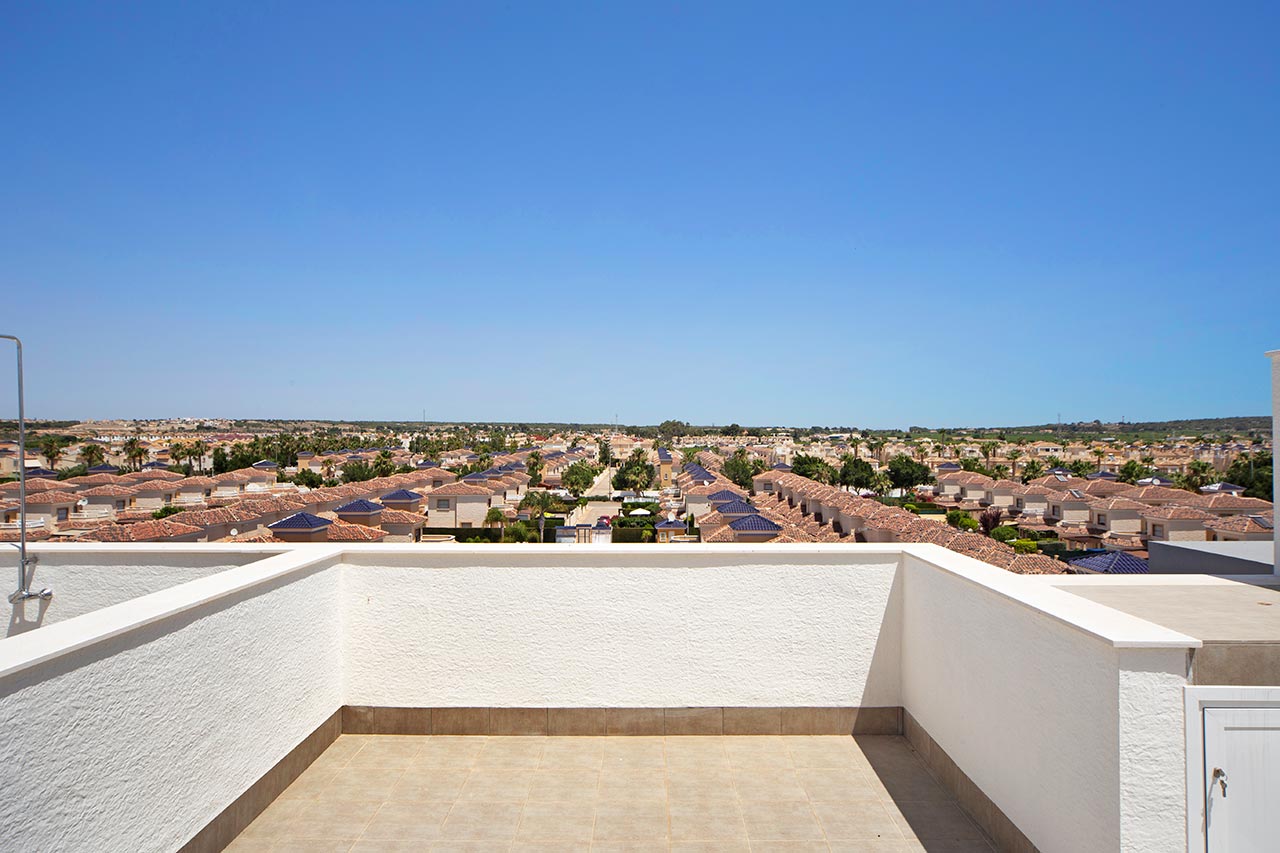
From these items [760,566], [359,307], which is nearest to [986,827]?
[760,566]

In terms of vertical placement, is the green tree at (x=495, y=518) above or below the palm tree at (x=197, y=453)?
below

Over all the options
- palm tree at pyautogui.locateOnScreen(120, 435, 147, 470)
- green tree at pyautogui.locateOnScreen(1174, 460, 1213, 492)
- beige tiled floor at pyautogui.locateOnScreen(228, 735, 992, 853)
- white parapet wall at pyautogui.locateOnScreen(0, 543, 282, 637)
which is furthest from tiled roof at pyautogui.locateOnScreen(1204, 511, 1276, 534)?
palm tree at pyautogui.locateOnScreen(120, 435, 147, 470)

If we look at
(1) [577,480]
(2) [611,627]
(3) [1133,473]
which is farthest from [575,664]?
(3) [1133,473]

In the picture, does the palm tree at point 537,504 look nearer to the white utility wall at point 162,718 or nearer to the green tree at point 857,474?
the green tree at point 857,474

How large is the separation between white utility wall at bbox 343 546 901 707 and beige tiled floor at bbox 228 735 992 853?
267 millimetres

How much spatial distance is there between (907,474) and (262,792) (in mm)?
63908

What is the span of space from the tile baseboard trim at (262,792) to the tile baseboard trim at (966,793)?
317 centimetres

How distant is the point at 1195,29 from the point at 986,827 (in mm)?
14066

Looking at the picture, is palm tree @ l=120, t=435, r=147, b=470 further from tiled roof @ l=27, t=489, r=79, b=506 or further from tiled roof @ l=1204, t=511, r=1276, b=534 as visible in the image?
tiled roof @ l=1204, t=511, r=1276, b=534

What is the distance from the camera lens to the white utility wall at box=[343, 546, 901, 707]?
12.8 ft

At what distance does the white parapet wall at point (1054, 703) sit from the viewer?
211 centimetres

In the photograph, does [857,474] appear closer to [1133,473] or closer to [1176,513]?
[1133,473]

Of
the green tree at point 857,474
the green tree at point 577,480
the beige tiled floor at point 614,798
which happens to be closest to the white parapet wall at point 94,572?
the beige tiled floor at point 614,798

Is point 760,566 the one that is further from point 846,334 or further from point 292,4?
point 846,334
